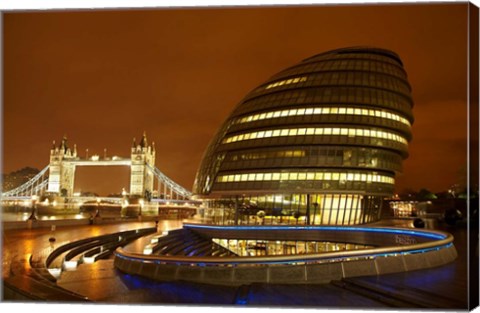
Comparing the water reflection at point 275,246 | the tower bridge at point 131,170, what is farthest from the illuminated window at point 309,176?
the tower bridge at point 131,170

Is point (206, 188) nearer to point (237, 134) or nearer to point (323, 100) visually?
point (237, 134)

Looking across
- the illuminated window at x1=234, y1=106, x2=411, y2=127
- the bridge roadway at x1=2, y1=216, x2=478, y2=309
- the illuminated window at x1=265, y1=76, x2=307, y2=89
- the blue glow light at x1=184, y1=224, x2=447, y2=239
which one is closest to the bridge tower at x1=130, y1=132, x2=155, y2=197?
the illuminated window at x1=265, y1=76, x2=307, y2=89

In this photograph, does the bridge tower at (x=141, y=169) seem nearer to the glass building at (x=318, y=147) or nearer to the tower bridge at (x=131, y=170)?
the tower bridge at (x=131, y=170)

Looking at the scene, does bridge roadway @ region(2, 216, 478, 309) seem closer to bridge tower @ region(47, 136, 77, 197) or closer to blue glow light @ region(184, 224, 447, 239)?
blue glow light @ region(184, 224, 447, 239)

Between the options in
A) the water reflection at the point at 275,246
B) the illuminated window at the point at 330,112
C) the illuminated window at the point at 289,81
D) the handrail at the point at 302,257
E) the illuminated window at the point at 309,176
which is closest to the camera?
the handrail at the point at 302,257

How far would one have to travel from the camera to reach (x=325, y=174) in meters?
37.0

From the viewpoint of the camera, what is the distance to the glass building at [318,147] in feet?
121

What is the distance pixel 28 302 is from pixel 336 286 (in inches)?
324

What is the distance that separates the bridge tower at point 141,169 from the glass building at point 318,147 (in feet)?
265

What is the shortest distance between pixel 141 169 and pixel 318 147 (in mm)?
89645

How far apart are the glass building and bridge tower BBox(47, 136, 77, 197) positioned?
82.5 meters

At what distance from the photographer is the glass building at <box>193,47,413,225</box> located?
121 ft

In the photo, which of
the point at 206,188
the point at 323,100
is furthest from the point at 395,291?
the point at 206,188

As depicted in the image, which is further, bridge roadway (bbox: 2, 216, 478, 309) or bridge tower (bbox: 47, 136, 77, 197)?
bridge tower (bbox: 47, 136, 77, 197)
